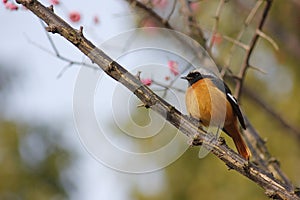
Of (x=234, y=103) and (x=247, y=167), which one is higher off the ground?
(x=234, y=103)

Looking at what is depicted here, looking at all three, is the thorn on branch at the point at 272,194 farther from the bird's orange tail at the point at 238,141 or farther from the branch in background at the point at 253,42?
the branch in background at the point at 253,42

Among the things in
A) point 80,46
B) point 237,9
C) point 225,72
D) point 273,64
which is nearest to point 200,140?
point 80,46

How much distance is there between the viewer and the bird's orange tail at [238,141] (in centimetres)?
310

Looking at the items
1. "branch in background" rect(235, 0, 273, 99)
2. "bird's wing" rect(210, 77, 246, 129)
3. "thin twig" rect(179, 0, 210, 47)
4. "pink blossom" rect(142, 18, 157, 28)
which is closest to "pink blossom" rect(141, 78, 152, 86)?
"bird's wing" rect(210, 77, 246, 129)

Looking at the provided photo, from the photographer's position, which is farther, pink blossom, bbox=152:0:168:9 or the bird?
pink blossom, bbox=152:0:168:9

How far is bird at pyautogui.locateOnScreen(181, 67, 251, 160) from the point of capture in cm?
309

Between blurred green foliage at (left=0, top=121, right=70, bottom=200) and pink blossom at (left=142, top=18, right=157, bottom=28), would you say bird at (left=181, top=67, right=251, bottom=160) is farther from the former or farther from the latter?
blurred green foliage at (left=0, top=121, right=70, bottom=200)

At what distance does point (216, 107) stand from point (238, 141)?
202 millimetres

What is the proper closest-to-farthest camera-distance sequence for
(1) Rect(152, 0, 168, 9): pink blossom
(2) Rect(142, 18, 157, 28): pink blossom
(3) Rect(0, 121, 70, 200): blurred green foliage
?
(1) Rect(152, 0, 168, 9): pink blossom → (2) Rect(142, 18, 157, 28): pink blossom → (3) Rect(0, 121, 70, 200): blurred green foliage

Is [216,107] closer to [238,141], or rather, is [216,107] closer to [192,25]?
[238,141]

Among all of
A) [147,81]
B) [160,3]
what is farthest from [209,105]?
[160,3]

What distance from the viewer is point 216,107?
124 inches

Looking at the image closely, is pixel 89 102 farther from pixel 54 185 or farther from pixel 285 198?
pixel 54 185

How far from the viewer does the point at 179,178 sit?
10.6 m
